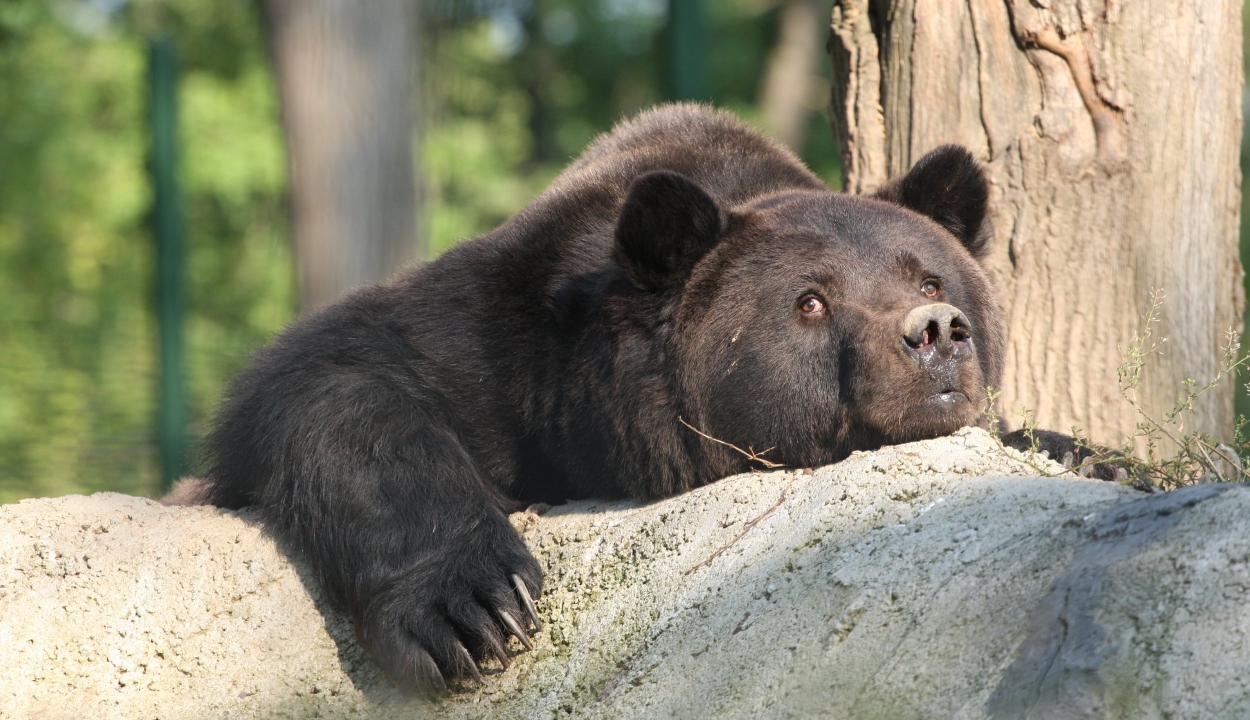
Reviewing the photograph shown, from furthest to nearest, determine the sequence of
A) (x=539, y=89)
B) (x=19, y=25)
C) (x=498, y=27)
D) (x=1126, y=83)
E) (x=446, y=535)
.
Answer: (x=539, y=89) < (x=498, y=27) < (x=19, y=25) < (x=1126, y=83) < (x=446, y=535)

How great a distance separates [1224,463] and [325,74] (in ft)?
19.9

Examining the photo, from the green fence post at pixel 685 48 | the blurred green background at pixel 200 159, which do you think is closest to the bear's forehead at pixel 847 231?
the blurred green background at pixel 200 159

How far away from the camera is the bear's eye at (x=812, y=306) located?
3.90 m

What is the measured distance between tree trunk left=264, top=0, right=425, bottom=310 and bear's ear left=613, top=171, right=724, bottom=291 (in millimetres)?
4206

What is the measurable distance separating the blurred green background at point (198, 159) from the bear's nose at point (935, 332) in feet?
10.0

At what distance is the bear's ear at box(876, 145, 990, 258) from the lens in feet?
14.1

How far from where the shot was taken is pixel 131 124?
16188 mm

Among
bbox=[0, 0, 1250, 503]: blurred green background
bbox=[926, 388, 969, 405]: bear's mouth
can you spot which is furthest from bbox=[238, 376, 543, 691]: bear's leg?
bbox=[926, 388, 969, 405]: bear's mouth

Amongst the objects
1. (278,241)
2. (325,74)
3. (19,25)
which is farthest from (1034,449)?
(278,241)

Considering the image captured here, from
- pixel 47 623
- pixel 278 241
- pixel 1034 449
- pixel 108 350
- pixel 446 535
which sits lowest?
pixel 278 241

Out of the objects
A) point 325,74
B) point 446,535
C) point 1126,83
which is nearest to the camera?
point 446,535

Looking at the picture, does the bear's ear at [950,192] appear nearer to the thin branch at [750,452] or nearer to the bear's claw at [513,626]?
the thin branch at [750,452]

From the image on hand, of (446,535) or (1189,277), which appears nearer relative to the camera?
(446,535)

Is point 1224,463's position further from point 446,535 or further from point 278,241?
point 278,241
